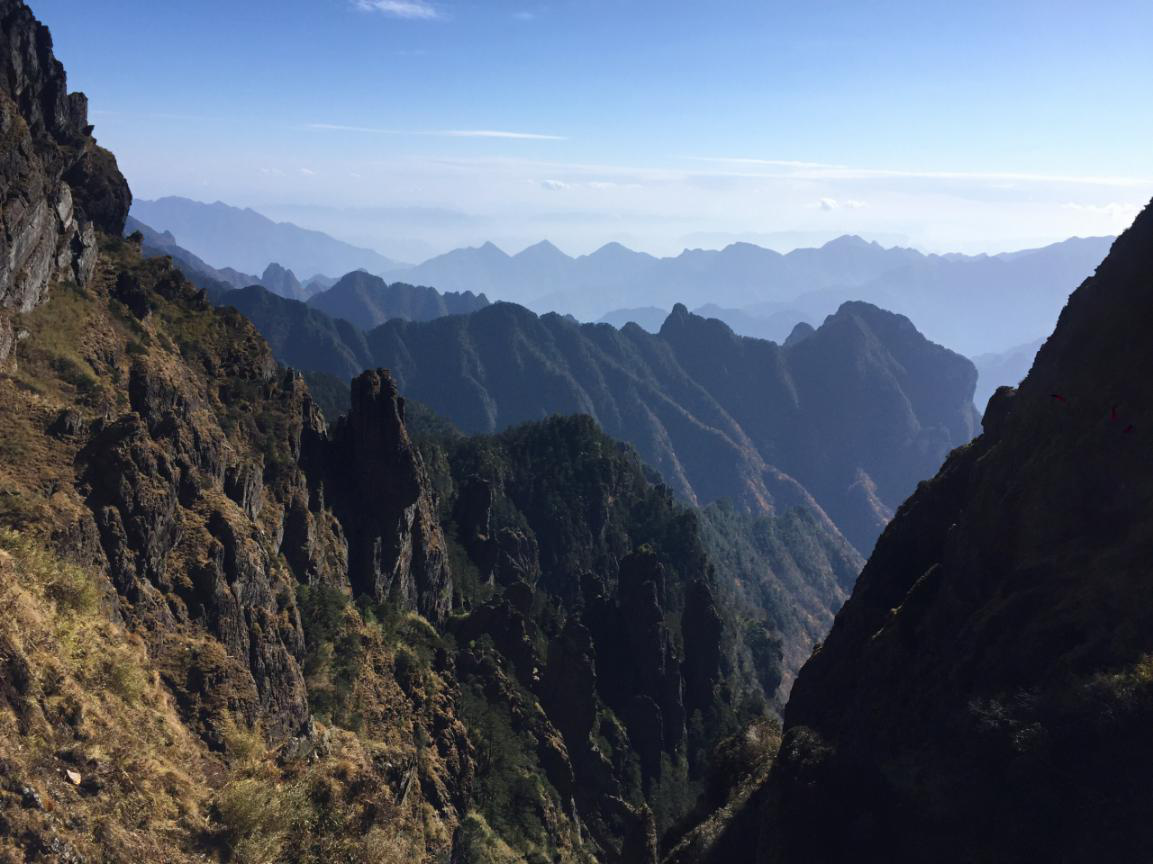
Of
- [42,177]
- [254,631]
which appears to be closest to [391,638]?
[254,631]

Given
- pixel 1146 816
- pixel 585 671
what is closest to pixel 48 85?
pixel 585 671

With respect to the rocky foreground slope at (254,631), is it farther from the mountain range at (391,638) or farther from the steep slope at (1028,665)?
the steep slope at (1028,665)

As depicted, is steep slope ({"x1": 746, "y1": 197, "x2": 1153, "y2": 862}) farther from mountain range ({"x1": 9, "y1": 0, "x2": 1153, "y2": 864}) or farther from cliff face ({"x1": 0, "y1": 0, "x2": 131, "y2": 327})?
cliff face ({"x1": 0, "y1": 0, "x2": 131, "y2": 327})

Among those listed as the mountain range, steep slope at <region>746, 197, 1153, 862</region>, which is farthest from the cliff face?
steep slope at <region>746, 197, 1153, 862</region>

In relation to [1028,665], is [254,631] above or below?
below

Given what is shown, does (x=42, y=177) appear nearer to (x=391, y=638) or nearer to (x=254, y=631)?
(x=254, y=631)

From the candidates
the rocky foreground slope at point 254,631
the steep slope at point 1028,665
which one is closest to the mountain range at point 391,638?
the steep slope at point 1028,665
